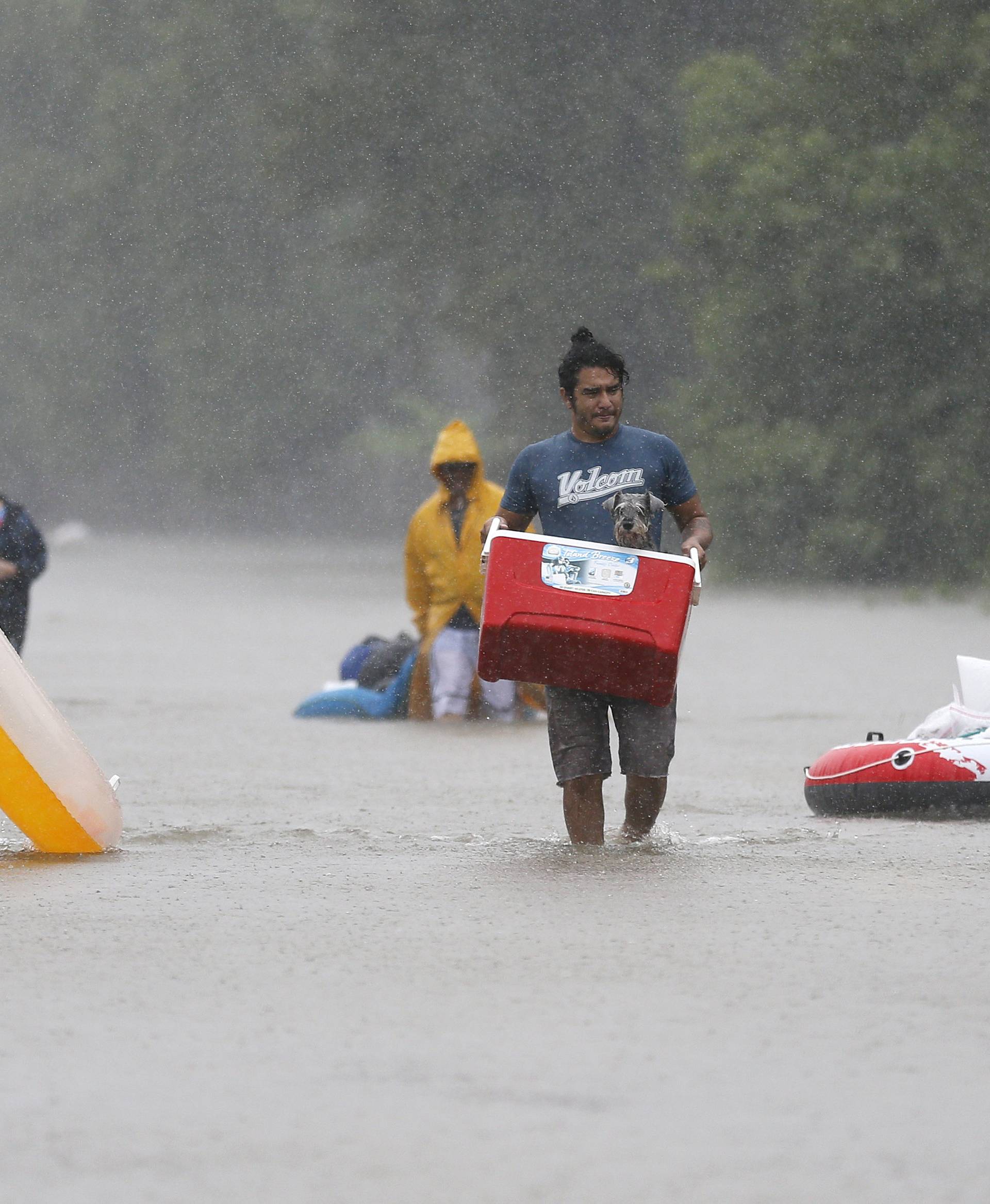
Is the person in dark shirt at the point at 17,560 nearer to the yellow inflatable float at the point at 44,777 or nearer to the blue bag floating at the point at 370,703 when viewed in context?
the blue bag floating at the point at 370,703

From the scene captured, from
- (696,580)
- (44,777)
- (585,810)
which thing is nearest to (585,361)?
(696,580)

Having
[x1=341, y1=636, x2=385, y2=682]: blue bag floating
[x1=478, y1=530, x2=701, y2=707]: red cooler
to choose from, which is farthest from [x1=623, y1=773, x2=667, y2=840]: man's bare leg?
[x1=341, y1=636, x2=385, y2=682]: blue bag floating

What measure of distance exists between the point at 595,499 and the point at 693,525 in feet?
1.32

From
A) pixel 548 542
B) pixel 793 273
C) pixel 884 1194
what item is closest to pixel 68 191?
pixel 793 273

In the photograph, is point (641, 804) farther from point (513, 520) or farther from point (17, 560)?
point (17, 560)

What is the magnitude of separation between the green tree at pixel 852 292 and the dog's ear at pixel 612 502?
76.0 feet

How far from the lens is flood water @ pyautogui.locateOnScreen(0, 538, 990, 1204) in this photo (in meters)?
3.94

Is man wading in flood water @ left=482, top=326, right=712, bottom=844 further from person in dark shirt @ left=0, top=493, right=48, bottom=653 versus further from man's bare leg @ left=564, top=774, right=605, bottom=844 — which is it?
person in dark shirt @ left=0, top=493, right=48, bottom=653

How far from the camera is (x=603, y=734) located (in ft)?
24.5

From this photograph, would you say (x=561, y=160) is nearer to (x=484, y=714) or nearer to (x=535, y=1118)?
(x=484, y=714)

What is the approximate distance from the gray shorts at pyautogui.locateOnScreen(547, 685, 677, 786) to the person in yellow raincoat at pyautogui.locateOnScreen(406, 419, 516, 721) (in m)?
6.68

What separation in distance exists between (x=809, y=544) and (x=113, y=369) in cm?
3458

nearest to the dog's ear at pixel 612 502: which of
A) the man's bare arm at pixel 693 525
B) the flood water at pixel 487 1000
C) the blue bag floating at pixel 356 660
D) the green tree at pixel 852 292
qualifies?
the man's bare arm at pixel 693 525

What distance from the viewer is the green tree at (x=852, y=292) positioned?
97.9 feet
